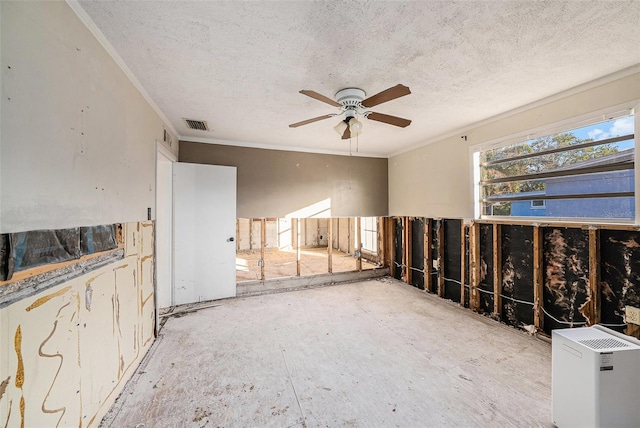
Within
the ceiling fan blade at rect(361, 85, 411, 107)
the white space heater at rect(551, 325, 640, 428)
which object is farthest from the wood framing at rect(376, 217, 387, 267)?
the white space heater at rect(551, 325, 640, 428)

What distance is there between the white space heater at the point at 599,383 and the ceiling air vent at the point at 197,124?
4136 mm

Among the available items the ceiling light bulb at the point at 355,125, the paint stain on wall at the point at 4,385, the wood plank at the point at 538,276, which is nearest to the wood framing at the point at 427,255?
the wood plank at the point at 538,276

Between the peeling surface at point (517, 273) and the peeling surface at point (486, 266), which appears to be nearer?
the peeling surface at point (517, 273)

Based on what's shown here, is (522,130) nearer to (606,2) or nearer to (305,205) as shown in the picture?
(606,2)

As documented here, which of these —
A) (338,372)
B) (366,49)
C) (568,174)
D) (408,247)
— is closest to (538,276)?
(568,174)

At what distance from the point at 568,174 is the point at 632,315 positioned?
134 cm

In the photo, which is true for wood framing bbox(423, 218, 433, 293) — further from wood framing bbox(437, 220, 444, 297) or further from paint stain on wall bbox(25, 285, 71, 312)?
paint stain on wall bbox(25, 285, 71, 312)

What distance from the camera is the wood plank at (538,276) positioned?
2754mm

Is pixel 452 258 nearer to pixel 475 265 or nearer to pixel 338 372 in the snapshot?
pixel 475 265

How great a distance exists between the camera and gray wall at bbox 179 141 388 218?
427cm

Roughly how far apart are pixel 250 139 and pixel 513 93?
138 inches

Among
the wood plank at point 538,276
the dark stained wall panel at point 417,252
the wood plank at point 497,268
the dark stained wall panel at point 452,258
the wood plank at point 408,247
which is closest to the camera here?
the wood plank at point 538,276

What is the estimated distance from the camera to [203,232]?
12.5 feet

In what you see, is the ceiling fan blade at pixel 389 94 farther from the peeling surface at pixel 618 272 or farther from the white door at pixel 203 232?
the white door at pixel 203 232
